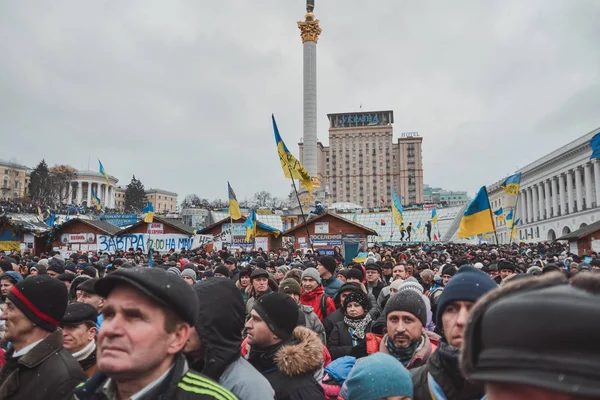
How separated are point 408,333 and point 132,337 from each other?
2317mm

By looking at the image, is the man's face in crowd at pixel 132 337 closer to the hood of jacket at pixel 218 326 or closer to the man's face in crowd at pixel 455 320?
the hood of jacket at pixel 218 326

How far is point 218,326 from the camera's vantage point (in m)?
2.67

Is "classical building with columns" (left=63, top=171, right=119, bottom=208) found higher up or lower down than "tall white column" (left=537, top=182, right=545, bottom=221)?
higher up

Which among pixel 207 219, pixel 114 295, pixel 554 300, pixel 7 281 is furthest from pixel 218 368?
pixel 207 219

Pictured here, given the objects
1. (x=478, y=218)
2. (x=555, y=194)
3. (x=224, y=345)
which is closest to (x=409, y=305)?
(x=224, y=345)

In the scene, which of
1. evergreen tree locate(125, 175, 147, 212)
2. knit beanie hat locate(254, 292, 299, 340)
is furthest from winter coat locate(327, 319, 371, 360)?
evergreen tree locate(125, 175, 147, 212)

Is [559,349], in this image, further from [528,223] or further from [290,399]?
[528,223]

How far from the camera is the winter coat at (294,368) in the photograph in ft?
10.1

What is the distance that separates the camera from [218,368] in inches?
102

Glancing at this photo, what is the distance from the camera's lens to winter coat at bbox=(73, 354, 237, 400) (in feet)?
6.12

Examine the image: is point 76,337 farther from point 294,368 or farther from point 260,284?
point 260,284

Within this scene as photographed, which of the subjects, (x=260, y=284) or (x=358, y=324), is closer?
(x=358, y=324)

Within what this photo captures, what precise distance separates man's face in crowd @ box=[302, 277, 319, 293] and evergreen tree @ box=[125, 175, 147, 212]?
316ft

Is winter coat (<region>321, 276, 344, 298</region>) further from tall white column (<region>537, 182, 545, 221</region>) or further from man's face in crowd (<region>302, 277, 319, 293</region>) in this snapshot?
tall white column (<region>537, 182, 545, 221</region>)
